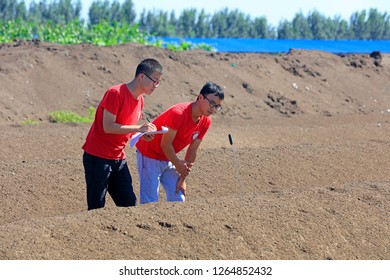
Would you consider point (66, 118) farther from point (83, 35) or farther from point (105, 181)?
point (83, 35)

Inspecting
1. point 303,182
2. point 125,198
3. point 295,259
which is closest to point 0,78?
point 303,182

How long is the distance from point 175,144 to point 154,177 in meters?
0.40

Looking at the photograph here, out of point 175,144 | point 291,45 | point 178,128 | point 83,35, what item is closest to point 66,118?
point 175,144

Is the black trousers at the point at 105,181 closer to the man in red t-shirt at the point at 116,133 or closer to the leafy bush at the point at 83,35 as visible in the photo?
the man in red t-shirt at the point at 116,133

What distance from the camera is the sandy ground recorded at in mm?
6859

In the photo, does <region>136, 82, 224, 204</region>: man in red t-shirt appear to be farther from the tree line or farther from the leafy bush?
the tree line

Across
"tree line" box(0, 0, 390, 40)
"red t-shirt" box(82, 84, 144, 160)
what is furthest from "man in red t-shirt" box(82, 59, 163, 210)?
"tree line" box(0, 0, 390, 40)

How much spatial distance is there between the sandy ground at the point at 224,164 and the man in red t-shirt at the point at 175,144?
0.39m

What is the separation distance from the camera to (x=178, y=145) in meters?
8.03

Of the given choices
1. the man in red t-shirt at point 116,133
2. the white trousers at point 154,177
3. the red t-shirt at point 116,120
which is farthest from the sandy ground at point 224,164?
the red t-shirt at point 116,120

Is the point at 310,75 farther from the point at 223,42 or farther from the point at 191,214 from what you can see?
the point at 191,214

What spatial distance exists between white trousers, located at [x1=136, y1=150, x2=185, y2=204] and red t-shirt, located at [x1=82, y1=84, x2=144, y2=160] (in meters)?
0.35

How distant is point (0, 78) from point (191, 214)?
13620mm

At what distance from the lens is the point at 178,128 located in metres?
7.84
